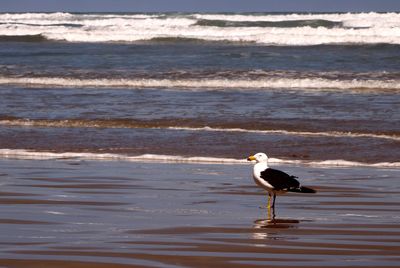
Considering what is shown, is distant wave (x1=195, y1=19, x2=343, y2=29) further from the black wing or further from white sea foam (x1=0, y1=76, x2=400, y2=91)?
the black wing

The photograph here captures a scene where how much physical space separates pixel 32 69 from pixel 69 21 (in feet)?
88.7

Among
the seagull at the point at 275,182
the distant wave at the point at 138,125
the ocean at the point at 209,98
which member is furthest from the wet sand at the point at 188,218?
the distant wave at the point at 138,125

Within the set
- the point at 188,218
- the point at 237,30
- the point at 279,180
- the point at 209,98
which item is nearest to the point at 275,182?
the point at 279,180

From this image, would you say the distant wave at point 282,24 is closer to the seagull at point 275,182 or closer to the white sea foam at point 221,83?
the white sea foam at point 221,83

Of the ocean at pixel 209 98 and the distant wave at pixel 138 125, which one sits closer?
the ocean at pixel 209 98

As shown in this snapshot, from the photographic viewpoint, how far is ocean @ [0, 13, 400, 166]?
11648 mm

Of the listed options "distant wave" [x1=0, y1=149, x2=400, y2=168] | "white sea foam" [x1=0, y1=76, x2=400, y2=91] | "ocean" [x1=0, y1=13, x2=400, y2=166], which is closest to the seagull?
"distant wave" [x1=0, y1=149, x2=400, y2=168]

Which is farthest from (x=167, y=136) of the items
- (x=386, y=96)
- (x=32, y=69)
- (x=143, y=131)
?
(x=32, y=69)

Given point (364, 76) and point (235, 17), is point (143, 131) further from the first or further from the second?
point (235, 17)

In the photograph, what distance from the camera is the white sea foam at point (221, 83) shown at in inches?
729

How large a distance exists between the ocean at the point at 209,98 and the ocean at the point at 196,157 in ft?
0.13

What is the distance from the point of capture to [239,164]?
10.3 metres

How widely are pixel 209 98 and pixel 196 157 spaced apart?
5.96 m

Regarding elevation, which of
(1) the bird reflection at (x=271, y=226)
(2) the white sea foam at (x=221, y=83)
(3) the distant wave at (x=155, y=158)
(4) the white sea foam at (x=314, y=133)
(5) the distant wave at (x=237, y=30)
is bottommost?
(1) the bird reflection at (x=271, y=226)
